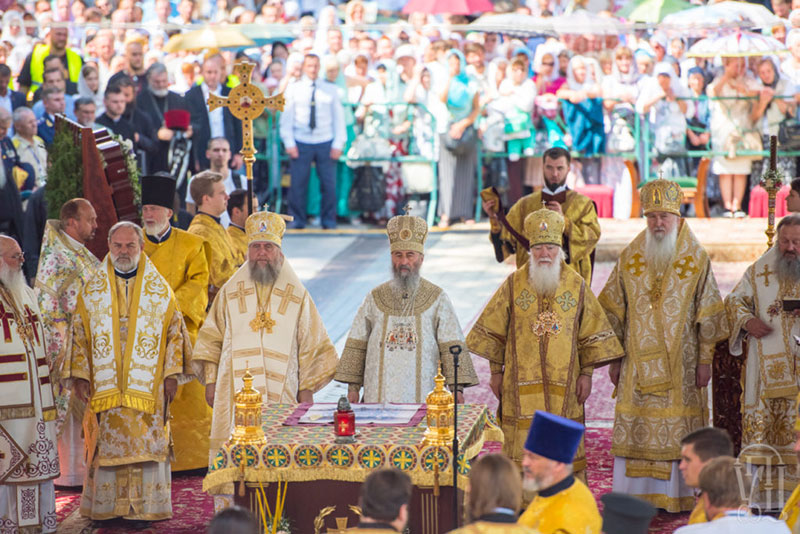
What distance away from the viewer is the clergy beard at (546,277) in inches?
323

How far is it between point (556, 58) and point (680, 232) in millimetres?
9625

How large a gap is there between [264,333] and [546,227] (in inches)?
68.5

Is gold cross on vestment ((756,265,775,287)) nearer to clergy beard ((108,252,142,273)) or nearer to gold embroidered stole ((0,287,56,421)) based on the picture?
clergy beard ((108,252,142,273))

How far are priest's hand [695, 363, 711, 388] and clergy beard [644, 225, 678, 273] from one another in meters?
0.61

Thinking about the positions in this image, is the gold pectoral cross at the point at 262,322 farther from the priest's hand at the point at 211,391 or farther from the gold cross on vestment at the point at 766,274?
the gold cross on vestment at the point at 766,274

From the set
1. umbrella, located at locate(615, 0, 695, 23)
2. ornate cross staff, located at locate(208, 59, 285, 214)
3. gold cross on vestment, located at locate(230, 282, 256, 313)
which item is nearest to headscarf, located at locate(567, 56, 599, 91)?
umbrella, located at locate(615, 0, 695, 23)

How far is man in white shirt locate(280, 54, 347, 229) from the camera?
16953mm

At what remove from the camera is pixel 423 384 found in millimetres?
8133

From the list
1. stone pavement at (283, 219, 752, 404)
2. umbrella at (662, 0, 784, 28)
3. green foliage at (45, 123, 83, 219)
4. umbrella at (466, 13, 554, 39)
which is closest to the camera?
green foliage at (45, 123, 83, 219)

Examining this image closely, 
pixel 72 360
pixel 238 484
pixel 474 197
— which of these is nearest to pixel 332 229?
pixel 474 197

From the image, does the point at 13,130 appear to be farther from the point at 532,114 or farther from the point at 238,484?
the point at 238,484

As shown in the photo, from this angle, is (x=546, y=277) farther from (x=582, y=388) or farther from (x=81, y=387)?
(x=81, y=387)

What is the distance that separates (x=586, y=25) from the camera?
1806cm

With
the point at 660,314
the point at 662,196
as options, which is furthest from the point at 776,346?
the point at 662,196
